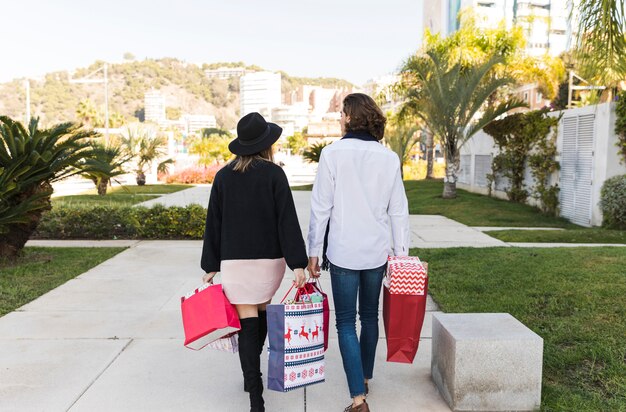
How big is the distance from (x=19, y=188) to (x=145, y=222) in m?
2.96

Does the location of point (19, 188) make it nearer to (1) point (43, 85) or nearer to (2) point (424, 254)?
(2) point (424, 254)

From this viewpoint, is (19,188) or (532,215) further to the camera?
(532,215)

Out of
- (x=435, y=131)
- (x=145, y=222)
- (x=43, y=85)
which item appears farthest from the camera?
(x=43, y=85)

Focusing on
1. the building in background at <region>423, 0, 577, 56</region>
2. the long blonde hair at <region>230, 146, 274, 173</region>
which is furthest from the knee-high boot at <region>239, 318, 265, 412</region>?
the building in background at <region>423, 0, 577, 56</region>

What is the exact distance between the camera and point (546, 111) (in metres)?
15.0

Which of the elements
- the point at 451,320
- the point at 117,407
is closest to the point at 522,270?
the point at 451,320

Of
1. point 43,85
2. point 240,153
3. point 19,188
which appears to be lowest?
point 19,188

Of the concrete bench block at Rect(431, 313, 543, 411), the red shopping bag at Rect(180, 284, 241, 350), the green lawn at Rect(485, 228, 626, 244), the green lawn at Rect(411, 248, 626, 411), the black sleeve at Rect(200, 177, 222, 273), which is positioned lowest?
the green lawn at Rect(485, 228, 626, 244)

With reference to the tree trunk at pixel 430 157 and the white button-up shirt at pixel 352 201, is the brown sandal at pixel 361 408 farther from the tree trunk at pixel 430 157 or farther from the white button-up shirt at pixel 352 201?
the tree trunk at pixel 430 157

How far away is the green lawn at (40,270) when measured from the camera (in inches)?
235

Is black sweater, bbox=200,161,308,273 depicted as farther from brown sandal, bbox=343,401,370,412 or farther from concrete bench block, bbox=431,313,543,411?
concrete bench block, bbox=431,313,543,411

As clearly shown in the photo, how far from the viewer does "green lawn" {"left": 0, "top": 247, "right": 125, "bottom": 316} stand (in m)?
5.97

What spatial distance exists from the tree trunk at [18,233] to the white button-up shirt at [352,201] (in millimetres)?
5592

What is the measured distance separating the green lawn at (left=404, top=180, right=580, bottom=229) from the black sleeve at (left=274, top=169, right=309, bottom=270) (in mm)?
10107
